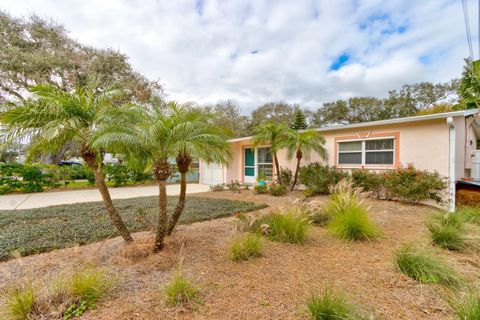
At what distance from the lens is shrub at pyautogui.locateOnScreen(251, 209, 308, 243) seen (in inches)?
170

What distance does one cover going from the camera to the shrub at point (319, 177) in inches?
353

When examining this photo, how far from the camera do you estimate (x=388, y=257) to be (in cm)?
362

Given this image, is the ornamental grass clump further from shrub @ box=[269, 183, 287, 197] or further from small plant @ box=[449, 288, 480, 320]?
shrub @ box=[269, 183, 287, 197]

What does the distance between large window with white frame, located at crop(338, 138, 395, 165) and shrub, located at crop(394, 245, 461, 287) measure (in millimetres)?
6064

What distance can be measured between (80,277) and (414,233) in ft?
19.6

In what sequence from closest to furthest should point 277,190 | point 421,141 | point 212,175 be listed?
point 421,141 < point 277,190 < point 212,175

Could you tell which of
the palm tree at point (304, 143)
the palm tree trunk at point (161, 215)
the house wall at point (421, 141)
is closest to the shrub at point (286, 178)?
the palm tree at point (304, 143)

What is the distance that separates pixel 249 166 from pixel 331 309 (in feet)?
39.2

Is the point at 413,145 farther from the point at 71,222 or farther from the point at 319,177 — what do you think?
the point at 71,222

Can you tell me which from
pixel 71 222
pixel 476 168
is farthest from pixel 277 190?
pixel 476 168

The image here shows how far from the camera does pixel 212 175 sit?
51.9 ft

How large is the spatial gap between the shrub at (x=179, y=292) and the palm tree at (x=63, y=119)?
197 cm

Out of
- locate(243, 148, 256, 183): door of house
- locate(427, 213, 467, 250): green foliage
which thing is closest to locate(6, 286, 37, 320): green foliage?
locate(427, 213, 467, 250): green foliage

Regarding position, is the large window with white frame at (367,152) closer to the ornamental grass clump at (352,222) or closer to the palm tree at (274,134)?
the palm tree at (274,134)
